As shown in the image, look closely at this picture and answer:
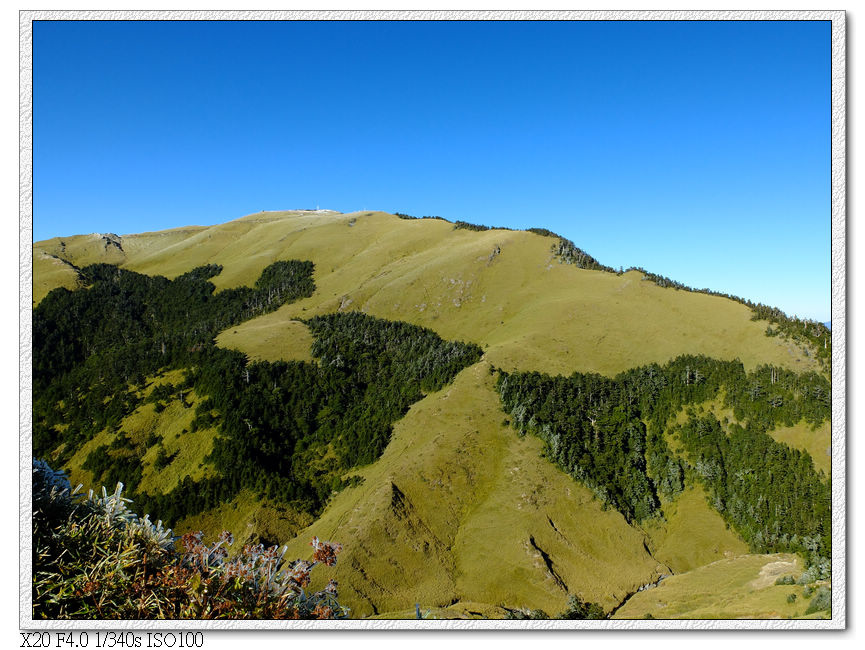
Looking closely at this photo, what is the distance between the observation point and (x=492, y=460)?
37.6m

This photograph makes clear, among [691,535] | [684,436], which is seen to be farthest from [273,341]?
[691,535]

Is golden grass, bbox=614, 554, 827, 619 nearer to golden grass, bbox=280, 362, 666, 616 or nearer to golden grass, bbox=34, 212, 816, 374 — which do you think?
golden grass, bbox=280, 362, 666, 616

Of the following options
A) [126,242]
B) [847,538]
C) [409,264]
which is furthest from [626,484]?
[126,242]

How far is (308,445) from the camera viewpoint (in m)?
47.6

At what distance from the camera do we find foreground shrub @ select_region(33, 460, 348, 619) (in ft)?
12.4

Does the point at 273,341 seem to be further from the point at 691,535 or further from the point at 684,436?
the point at 691,535

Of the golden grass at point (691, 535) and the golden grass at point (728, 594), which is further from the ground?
the golden grass at point (728, 594)

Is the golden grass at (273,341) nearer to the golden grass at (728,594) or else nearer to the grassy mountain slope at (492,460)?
the grassy mountain slope at (492,460)

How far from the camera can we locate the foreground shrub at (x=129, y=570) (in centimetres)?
378

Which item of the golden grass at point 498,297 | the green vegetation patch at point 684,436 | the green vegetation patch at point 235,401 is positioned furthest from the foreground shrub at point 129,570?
the green vegetation patch at point 684,436

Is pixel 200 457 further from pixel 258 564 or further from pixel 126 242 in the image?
pixel 126 242

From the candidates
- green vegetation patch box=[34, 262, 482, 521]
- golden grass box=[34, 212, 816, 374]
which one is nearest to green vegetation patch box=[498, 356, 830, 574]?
golden grass box=[34, 212, 816, 374]

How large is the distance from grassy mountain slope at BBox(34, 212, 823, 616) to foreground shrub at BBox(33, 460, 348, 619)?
34.9 feet

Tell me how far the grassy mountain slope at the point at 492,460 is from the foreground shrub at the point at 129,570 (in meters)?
10.6
